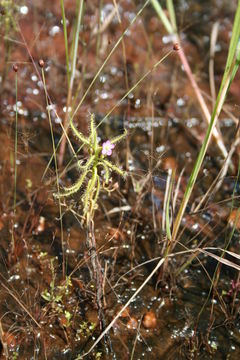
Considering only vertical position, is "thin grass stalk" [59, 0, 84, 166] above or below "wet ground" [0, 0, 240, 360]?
above

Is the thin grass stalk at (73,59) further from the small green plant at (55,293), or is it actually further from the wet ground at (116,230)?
the small green plant at (55,293)

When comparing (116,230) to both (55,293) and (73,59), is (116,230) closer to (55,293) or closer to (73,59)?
(55,293)

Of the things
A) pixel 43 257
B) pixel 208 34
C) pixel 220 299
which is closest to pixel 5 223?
pixel 43 257

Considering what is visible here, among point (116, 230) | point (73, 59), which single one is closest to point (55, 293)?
point (116, 230)

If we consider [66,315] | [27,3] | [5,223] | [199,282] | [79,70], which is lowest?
[199,282]

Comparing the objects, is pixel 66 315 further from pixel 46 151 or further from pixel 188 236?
pixel 46 151

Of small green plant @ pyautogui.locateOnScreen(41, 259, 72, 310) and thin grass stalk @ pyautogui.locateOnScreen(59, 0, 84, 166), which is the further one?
thin grass stalk @ pyautogui.locateOnScreen(59, 0, 84, 166)

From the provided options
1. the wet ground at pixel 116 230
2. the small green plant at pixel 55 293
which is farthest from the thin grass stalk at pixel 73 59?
the small green plant at pixel 55 293

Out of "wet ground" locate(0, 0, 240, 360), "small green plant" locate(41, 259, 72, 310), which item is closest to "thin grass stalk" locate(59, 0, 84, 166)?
"wet ground" locate(0, 0, 240, 360)

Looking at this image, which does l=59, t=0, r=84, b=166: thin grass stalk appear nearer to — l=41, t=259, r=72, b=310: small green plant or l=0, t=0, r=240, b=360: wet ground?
l=0, t=0, r=240, b=360: wet ground
